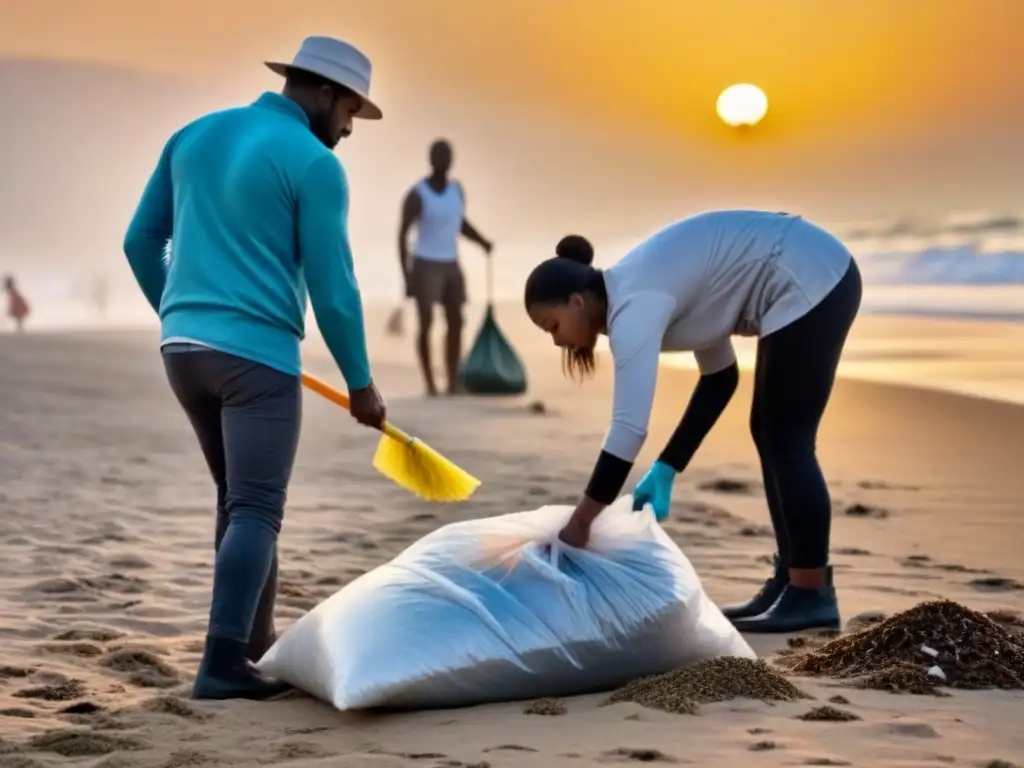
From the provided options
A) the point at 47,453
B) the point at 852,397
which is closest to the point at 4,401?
the point at 47,453

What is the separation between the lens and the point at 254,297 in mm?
3436

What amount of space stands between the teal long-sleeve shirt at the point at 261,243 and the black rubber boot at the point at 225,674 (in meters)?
0.62

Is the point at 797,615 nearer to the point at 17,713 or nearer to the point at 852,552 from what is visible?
the point at 852,552

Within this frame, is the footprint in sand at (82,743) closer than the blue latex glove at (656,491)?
Yes

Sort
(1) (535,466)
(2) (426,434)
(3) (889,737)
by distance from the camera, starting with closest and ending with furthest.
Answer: (3) (889,737)
(1) (535,466)
(2) (426,434)

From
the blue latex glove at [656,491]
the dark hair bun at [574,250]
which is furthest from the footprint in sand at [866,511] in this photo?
the dark hair bun at [574,250]

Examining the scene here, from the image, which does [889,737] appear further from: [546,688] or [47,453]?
[47,453]

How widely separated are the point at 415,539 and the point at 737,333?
5.96ft

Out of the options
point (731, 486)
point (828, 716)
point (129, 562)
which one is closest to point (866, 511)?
point (731, 486)

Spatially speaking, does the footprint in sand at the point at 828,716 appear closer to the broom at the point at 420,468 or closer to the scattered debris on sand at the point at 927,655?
the scattered debris on sand at the point at 927,655

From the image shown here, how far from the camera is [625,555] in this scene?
3578mm

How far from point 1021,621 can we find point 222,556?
6.94 feet

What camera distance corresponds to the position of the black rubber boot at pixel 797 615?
415 centimetres

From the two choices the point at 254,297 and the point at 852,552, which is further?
the point at 852,552
